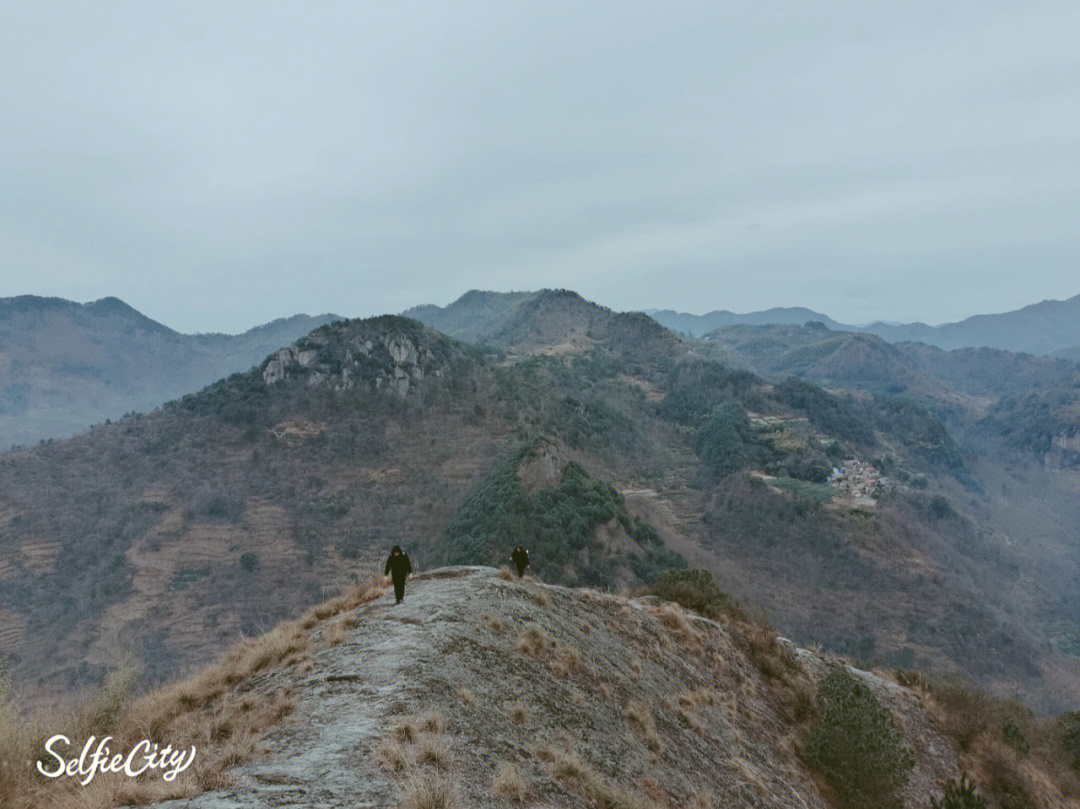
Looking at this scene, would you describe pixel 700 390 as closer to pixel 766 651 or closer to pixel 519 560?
pixel 766 651

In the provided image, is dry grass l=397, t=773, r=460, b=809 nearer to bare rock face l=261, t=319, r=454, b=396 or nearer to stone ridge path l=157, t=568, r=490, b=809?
stone ridge path l=157, t=568, r=490, b=809

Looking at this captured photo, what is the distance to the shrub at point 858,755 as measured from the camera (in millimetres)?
14617

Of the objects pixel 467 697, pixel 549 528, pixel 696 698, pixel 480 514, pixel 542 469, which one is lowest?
pixel 549 528

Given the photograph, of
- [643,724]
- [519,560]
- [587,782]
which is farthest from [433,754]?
[519,560]

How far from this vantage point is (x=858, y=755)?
14.9 metres

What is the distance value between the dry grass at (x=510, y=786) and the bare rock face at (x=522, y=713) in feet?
0.07

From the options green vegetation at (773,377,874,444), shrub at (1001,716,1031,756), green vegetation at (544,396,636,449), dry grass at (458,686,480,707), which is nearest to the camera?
dry grass at (458,686,480,707)

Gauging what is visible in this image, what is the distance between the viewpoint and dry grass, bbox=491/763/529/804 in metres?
7.19

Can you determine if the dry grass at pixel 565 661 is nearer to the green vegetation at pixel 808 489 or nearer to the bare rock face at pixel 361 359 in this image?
the green vegetation at pixel 808 489

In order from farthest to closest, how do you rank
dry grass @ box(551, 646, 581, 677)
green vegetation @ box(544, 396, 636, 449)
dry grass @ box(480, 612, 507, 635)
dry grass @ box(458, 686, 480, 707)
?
green vegetation @ box(544, 396, 636, 449), dry grass @ box(480, 612, 507, 635), dry grass @ box(551, 646, 581, 677), dry grass @ box(458, 686, 480, 707)

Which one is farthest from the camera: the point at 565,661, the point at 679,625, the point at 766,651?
the point at 766,651

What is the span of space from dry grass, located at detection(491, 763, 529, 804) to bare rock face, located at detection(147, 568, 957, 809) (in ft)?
0.07

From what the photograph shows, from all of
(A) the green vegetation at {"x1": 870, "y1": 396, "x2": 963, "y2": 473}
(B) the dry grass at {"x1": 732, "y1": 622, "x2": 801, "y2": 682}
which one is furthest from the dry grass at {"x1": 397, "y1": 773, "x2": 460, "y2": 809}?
(A) the green vegetation at {"x1": 870, "y1": 396, "x2": 963, "y2": 473}

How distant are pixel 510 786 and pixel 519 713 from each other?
2.54m
